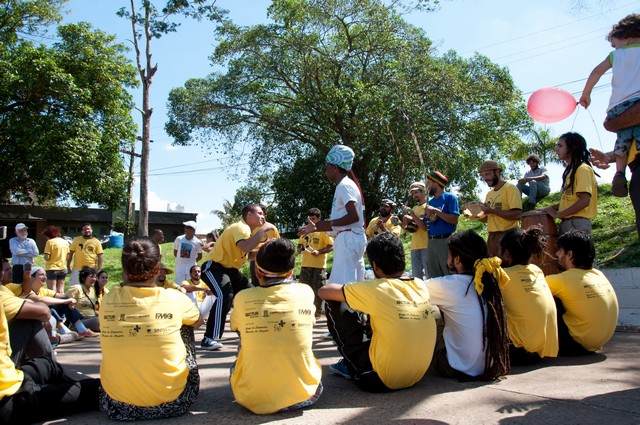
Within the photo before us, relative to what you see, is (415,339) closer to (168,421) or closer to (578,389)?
(578,389)

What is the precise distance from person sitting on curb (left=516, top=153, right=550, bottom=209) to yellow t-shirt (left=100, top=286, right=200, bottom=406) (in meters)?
9.05

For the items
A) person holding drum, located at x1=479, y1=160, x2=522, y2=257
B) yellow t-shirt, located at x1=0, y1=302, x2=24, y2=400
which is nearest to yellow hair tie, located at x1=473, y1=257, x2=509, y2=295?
person holding drum, located at x1=479, y1=160, x2=522, y2=257

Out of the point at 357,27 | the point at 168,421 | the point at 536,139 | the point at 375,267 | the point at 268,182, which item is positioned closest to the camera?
the point at 168,421

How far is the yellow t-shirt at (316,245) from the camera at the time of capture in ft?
31.2

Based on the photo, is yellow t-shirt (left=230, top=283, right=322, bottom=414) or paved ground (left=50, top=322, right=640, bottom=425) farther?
yellow t-shirt (left=230, top=283, right=322, bottom=414)

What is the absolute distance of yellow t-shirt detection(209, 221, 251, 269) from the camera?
6277 millimetres

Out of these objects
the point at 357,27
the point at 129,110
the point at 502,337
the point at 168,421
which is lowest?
the point at 168,421

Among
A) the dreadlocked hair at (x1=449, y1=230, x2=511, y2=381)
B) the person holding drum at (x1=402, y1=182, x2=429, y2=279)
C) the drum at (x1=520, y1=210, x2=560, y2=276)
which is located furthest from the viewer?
the person holding drum at (x1=402, y1=182, x2=429, y2=279)

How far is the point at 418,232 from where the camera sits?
8.06m

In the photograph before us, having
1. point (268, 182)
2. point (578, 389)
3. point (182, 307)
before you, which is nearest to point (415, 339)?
point (578, 389)

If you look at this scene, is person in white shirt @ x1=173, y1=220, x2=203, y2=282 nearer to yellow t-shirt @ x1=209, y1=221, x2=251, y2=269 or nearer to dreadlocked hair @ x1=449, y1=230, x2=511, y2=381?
yellow t-shirt @ x1=209, y1=221, x2=251, y2=269

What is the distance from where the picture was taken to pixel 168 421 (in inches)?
134

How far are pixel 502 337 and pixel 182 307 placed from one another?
7.58 feet

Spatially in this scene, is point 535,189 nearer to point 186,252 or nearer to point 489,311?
point 186,252
